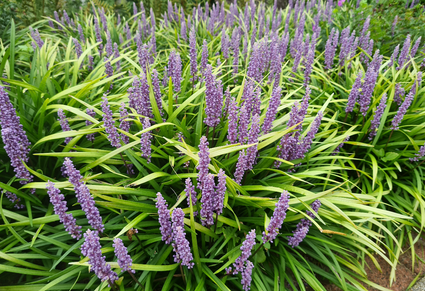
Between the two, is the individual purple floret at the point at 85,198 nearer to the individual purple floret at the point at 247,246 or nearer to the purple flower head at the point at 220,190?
the purple flower head at the point at 220,190

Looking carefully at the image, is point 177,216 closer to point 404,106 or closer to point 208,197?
point 208,197

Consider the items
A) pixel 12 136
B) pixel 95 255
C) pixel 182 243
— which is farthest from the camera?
Result: pixel 12 136

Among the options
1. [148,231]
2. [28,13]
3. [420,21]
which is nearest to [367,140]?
[148,231]

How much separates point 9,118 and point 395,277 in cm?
388

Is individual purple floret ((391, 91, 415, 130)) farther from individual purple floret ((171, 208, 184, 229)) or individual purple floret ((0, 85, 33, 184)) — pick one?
individual purple floret ((0, 85, 33, 184))

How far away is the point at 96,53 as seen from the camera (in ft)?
15.4

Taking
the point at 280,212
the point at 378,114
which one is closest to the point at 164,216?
the point at 280,212

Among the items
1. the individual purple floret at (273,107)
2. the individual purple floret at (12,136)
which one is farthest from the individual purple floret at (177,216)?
the individual purple floret at (12,136)

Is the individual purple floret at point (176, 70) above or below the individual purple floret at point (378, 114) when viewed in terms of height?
above

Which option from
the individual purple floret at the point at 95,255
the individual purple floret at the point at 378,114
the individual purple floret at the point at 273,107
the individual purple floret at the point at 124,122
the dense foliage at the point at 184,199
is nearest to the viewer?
the individual purple floret at the point at 95,255

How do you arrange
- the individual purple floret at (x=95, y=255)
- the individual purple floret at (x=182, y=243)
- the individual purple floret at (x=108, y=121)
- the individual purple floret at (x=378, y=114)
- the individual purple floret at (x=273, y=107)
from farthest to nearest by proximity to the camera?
the individual purple floret at (x=378, y=114) → the individual purple floret at (x=273, y=107) → the individual purple floret at (x=108, y=121) → the individual purple floret at (x=182, y=243) → the individual purple floret at (x=95, y=255)

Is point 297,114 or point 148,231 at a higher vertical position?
point 297,114

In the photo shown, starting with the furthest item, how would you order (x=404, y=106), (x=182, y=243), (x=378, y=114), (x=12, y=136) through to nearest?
(x=378, y=114) → (x=404, y=106) → (x=12, y=136) → (x=182, y=243)

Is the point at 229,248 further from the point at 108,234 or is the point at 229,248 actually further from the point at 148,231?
the point at 108,234
